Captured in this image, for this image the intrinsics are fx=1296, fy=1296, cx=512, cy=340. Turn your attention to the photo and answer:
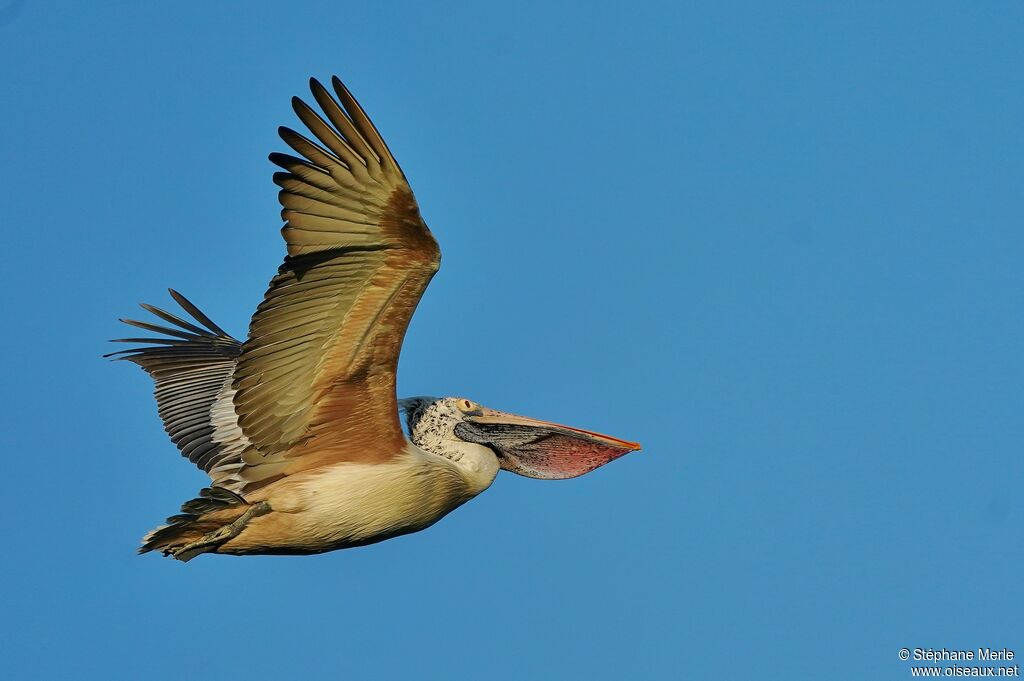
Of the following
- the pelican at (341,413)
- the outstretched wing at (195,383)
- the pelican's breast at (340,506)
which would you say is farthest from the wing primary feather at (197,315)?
the pelican's breast at (340,506)

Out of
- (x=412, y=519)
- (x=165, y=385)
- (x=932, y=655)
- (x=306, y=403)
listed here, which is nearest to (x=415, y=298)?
(x=306, y=403)

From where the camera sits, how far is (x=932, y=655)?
11562 mm

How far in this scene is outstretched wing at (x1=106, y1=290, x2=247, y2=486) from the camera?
36.9ft

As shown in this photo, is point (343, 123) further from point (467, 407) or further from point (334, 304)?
point (467, 407)

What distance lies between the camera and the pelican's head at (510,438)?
1070cm

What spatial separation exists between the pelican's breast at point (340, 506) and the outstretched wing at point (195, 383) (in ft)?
2.78

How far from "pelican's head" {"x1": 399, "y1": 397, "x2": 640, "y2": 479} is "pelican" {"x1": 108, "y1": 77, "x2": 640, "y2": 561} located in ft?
0.04

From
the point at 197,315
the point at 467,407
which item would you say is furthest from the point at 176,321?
the point at 467,407

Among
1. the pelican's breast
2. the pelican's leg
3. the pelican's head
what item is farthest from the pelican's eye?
the pelican's leg

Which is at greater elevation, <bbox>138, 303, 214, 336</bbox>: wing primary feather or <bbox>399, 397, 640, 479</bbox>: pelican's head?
<bbox>138, 303, 214, 336</bbox>: wing primary feather

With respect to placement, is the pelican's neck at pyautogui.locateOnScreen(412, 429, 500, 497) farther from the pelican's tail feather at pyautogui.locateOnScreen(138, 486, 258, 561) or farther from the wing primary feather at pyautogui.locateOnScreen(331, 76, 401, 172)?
the wing primary feather at pyautogui.locateOnScreen(331, 76, 401, 172)

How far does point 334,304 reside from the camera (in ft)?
28.6

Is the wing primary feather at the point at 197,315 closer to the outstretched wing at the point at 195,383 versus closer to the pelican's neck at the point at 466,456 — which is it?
the outstretched wing at the point at 195,383

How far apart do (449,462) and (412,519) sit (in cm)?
66
